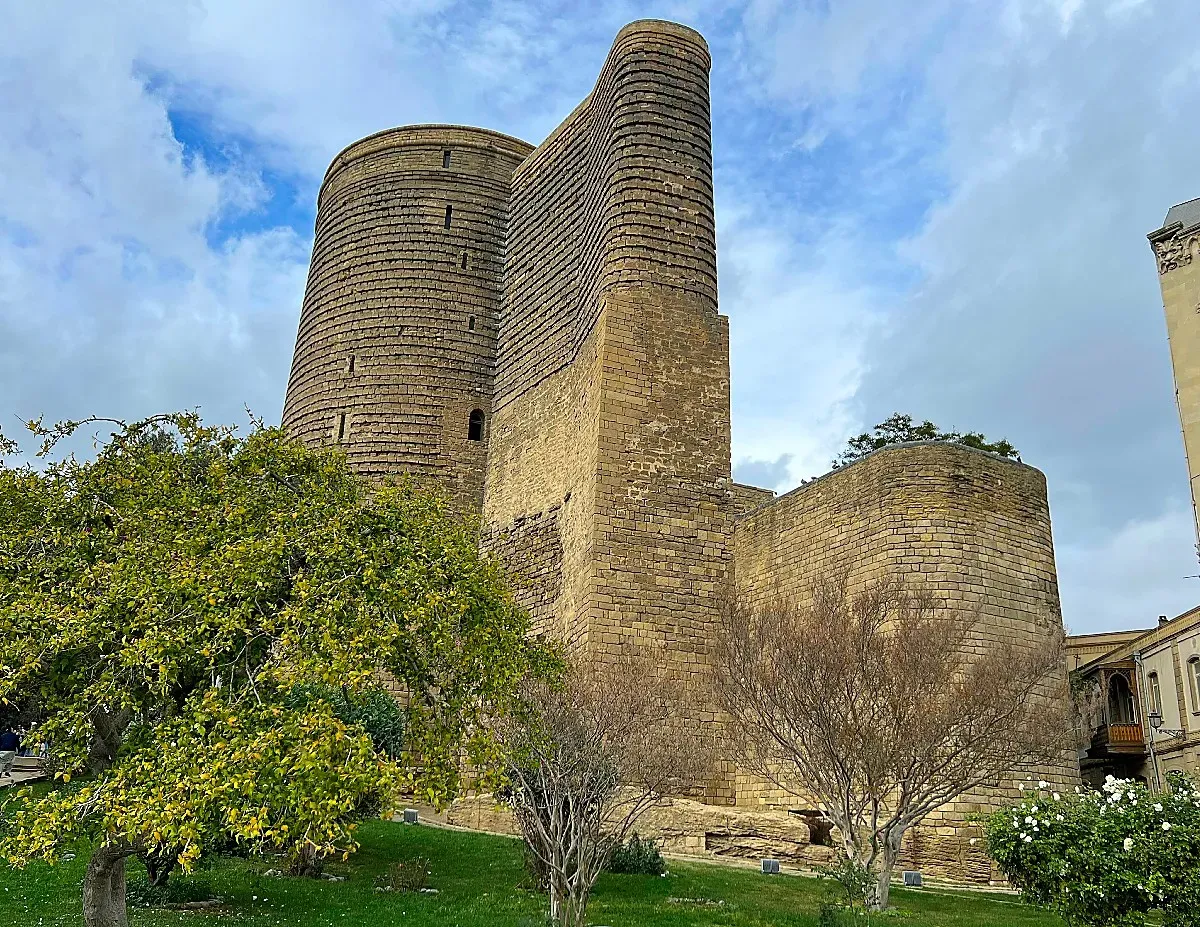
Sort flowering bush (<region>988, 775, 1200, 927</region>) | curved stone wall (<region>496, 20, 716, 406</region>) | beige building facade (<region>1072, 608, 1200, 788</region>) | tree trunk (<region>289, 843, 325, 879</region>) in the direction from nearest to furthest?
flowering bush (<region>988, 775, 1200, 927</region>), tree trunk (<region>289, 843, 325, 879</region>), curved stone wall (<region>496, 20, 716, 406</region>), beige building facade (<region>1072, 608, 1200, 788</region>)

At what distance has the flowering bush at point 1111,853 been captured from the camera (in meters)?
8.07

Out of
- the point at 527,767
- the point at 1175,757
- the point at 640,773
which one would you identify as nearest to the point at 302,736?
the point at 527,767

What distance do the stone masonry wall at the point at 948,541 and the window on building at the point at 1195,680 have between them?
24.5ft

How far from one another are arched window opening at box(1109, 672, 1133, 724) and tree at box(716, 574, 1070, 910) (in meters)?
13.9

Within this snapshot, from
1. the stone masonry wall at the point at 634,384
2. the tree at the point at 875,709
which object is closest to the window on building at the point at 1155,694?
the stone masonry wall at the point at 634,384

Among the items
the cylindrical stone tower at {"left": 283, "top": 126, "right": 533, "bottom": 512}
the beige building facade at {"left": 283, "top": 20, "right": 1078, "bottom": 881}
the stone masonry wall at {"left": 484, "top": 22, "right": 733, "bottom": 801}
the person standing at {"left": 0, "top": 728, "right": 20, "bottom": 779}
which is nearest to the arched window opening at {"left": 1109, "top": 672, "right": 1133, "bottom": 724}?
the beige building facade at {"left": 283, "top": 20, "right": 1078, "bottom": 881}

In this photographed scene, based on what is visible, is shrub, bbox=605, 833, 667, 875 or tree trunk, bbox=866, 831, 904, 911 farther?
shrub, bbox=605, 833, 667, 875

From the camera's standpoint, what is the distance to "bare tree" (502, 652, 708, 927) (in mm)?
9398

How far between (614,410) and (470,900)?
9.04m

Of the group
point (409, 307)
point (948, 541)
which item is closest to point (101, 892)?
point (948, 541)

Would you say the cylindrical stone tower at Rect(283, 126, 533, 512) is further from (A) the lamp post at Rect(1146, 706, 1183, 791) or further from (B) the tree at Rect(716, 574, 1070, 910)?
(A) the lamp post at Rect(1146, 706, 1183, 791)

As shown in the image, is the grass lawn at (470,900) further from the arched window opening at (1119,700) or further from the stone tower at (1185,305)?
the arched window opening at (1119,700)

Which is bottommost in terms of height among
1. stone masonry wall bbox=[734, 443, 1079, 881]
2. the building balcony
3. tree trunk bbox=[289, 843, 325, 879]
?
tree trunk bbox=[289, 843, 325, 879]

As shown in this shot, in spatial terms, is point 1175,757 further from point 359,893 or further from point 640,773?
point 359,893
